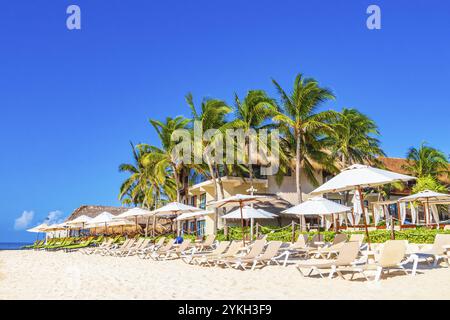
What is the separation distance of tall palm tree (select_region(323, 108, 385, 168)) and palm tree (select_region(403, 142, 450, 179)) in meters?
4.04

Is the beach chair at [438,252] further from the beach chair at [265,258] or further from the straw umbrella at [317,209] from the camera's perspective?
the straw umbrella at [317,209]

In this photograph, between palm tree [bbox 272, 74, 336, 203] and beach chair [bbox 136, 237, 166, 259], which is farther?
palm tree [bbox 272, 74, 336, 203]

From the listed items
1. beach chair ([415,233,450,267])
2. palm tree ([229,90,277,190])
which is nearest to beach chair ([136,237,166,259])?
palm tree ([229,90,277,190])

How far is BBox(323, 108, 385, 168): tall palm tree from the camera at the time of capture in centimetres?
2888

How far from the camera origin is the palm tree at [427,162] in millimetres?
33062

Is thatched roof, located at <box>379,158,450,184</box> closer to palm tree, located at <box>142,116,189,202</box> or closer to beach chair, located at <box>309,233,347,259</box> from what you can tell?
palm tree, located at <box>142,116,189,202</box>

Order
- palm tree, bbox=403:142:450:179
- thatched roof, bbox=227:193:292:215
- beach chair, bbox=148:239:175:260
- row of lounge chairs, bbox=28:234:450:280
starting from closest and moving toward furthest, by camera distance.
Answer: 1. row of lounge chairs, bbox=28:234:450:280
2. beach chair, bbox=148:239:175:260
3. thatched roof, bbox=227:193:292:215
4. palm tree, bbox=403:142:450:179

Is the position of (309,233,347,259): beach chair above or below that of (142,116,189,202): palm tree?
below

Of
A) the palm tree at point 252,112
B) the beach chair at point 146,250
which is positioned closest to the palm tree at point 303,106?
the palm tree at point 252,112

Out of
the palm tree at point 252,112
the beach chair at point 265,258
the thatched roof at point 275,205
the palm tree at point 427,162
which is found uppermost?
the palm tree at point 252,112

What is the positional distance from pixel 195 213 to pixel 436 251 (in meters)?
11.4

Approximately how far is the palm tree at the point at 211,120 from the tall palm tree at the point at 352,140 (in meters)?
7.21
